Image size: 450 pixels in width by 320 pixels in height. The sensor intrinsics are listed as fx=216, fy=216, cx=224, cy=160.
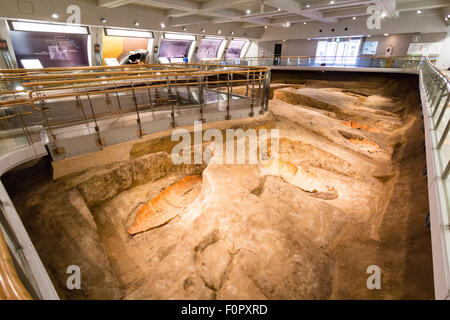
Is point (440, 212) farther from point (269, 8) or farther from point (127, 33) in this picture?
point (127, 33)

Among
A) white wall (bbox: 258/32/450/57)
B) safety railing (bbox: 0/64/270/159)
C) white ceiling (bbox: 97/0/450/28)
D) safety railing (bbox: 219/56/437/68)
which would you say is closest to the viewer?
safety railing (bbox: 0/64/270/159)

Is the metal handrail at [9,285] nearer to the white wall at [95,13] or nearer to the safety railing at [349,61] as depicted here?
the white wall at [95,13]

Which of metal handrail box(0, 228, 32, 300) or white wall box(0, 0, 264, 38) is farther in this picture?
white wall box(0, 0, 264, 38)

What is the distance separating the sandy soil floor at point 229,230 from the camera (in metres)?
2.89

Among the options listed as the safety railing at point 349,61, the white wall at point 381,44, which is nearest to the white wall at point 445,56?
the white wall at point 381,44

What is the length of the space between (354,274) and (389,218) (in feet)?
5.11

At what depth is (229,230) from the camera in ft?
11.6

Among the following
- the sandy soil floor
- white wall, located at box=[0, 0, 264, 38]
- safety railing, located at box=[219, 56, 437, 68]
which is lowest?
the sandy soil floor

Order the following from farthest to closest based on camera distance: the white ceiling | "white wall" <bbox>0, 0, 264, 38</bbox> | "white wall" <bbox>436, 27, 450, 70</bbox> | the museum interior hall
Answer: "white wall" <bbox>436, 27, 450, 70</bbox>, the white ceiling, "white wall" <bbox>0, 0, 264, 38</bbox>, the museum interior hall

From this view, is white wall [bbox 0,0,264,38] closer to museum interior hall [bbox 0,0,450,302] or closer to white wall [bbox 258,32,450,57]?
museum interior hall [bbox 0,0,450,302]

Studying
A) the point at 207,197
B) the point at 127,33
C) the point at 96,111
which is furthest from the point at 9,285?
the point at 127,33

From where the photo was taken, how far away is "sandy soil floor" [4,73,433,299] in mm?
2887

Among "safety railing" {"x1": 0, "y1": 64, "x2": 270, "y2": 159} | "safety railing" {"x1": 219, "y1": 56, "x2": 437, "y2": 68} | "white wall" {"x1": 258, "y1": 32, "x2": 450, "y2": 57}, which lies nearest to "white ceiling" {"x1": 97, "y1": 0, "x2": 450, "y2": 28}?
"white wall" {"x1": 258, "y1": 32, "x2": 450, "y2": 57}
